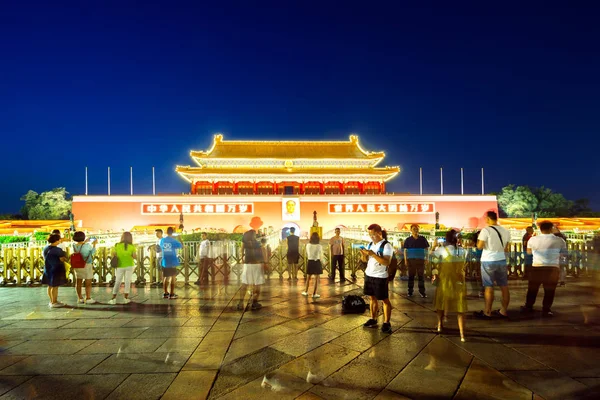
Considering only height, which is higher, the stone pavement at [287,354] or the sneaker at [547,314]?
the stone pavement at [287,354]

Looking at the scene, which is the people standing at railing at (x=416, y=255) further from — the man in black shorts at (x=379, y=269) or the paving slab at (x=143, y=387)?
the paving slab at (x=143, y=387)

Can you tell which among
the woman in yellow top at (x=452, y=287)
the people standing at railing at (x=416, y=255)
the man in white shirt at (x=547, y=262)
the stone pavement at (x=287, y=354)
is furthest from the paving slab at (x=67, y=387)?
the man in white shirt at (x=547, y=262)

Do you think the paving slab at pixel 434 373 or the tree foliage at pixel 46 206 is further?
the tree foliage at pixel 46 206

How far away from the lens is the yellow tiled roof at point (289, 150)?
36069 mm

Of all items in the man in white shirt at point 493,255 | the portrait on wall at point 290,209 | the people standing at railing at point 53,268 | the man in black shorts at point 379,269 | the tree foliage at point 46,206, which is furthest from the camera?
the tree foliage at point 46,206

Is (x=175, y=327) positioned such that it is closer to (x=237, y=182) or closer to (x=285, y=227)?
(x=285, y=227)

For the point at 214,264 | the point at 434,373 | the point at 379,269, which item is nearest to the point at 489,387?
the point at 434,373

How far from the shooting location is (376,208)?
29.0m

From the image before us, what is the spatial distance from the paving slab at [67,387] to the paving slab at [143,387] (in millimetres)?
97

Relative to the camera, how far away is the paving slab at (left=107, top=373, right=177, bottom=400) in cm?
359

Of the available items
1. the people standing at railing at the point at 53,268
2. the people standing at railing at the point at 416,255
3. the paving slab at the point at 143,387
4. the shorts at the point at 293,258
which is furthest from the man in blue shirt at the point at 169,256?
the people standing at railing at the point at 416,255

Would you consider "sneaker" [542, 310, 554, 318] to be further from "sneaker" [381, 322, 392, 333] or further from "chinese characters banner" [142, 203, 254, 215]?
"chinese characters banner" [142, 203, 254, 215]

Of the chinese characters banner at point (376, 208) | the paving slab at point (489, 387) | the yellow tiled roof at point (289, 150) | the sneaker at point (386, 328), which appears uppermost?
the yellow tiled roof at point (289, 150)

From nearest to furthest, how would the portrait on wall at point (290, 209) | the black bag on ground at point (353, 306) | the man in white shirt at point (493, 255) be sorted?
1. the man in white shirt at point (493, 255)
2. the black bag on ground at point (353, 306)
3. the portrait on wall at point (290, 209)
